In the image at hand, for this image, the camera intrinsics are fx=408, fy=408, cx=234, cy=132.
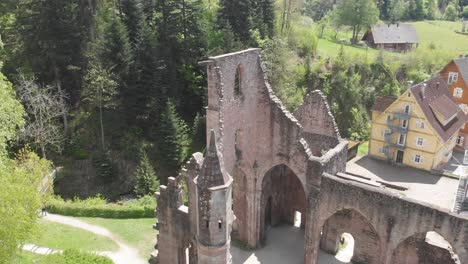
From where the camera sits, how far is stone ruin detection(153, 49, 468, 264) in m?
16.6

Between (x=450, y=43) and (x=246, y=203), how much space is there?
6153 cm

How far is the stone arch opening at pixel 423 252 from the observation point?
21344mm

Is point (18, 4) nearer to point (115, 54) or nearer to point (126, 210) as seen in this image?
point (115, 54)

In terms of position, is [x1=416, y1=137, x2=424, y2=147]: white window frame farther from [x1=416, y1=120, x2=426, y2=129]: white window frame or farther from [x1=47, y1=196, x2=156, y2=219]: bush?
[x1=47, y1=196, x2=156, y2=219]: bush

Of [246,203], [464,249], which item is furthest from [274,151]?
[464,249]

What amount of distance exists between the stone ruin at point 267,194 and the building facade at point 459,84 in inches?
1006

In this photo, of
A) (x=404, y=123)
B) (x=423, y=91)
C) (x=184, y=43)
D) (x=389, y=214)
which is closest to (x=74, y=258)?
(x=389, y=214)

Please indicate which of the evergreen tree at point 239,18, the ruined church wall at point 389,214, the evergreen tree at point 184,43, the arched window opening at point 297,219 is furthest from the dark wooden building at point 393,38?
the ruined church wall at point 389,214

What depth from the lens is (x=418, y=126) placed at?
39.1 meters

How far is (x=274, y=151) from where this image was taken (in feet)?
80.5

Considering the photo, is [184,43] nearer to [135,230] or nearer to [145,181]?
[145,181]

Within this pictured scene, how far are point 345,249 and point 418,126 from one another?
18.3 meters

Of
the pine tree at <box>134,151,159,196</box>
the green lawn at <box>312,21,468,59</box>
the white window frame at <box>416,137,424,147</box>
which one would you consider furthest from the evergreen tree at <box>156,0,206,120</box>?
the green lawn at <box>312,21,468,59</box>

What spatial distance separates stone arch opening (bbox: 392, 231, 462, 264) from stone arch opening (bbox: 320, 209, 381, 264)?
4.78ft
